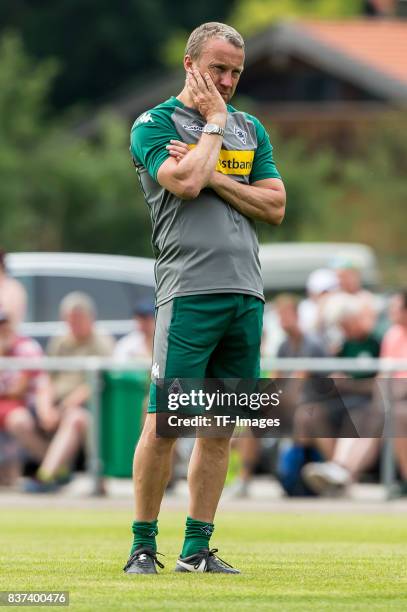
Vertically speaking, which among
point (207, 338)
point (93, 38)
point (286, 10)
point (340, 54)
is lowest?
point (207, 338)

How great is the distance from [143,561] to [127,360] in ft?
24.9

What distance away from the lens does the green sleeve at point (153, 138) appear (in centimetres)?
669

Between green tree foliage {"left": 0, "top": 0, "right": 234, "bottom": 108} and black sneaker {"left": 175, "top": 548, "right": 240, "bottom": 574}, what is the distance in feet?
162

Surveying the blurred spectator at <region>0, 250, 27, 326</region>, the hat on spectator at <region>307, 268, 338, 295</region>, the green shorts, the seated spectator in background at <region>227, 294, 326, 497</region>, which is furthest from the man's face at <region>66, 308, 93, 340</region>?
the green shorts

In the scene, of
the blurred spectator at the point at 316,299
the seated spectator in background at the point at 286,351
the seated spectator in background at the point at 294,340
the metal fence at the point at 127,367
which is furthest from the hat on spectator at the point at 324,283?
the metal fence at the point at 127,367

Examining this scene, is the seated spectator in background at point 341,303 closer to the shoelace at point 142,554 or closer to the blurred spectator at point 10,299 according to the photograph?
the blurred spectator at point 10,299

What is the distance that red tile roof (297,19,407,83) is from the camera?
139 feet

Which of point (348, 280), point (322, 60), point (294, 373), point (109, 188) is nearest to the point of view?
point (294, 373)

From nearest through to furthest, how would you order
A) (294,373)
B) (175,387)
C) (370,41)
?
(175,387) → (294,373) → (370,41)

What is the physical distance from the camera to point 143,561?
6.72m

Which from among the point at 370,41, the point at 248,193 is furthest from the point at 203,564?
the point at 370,41

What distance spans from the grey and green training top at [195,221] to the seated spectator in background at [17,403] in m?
7.37

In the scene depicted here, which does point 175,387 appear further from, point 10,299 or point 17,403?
point 10,299

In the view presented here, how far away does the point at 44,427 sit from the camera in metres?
14.1
